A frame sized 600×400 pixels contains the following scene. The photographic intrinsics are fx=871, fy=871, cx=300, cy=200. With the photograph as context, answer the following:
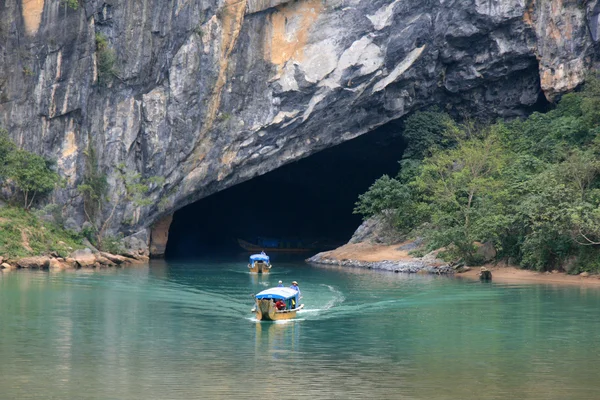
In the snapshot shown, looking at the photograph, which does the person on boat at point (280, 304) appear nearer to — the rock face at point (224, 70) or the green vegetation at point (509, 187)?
the green vegetation at point (509, 187)

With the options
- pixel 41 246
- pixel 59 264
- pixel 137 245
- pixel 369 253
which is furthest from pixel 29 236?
pixel 369 253

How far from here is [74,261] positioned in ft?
133

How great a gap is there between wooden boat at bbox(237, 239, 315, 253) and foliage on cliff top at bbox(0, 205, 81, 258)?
72.9 feet

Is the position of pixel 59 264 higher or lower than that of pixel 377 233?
lower

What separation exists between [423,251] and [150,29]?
17730mm

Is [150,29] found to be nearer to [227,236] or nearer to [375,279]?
[375,279]

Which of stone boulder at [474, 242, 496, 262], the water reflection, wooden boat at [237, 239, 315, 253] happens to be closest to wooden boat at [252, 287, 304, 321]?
the water reflection

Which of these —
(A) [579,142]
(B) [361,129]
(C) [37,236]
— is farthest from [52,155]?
(A) [579,142]

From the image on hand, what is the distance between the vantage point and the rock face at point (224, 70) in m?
43.3

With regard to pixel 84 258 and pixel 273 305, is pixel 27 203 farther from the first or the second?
pixel 273 305

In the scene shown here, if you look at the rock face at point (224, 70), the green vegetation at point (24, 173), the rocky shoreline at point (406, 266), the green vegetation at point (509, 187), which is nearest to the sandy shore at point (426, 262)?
the rocky shoreline at point (406, 266)

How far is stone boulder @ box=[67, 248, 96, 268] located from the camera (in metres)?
40.6

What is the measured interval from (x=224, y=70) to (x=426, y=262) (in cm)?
1440

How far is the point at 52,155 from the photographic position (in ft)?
144
